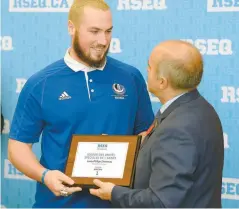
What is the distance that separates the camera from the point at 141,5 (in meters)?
2.93

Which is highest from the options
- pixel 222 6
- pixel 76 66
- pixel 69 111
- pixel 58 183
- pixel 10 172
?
pixel 222 6

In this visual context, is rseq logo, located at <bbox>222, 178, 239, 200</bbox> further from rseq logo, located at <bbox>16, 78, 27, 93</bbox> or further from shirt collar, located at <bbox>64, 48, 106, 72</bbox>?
rseq logo, located at <bbox>16, 78, 27, 93</bbox>

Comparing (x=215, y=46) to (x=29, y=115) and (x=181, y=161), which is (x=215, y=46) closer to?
(x=29, y=115)

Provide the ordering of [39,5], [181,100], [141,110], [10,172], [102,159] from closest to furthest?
1. [181,100]
2. [102,159]
3. [141,110]
4. [39,5]
5. [10,172]

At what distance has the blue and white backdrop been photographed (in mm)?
2779

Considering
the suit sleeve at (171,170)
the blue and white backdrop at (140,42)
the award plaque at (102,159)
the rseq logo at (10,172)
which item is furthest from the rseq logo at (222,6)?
the rseq logo at (10,172)

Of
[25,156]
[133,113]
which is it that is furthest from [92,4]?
[25,156]

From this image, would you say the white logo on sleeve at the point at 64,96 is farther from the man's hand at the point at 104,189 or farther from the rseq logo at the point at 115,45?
the rseq logo at the point at 115,45

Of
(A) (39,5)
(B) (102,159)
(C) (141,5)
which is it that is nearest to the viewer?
(B) (102,159)

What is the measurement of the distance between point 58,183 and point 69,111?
11.1 inches

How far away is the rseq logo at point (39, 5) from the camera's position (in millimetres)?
3109

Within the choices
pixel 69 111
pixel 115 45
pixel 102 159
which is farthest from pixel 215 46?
pixel 102 159

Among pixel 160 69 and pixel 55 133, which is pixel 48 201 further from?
pixel 160 69

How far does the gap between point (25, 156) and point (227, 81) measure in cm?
102
